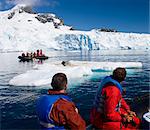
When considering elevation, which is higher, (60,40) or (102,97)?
(60,40)

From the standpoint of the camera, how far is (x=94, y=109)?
13.9 feet

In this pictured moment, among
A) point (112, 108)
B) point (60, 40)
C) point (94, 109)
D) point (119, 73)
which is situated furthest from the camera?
point (60, 40)

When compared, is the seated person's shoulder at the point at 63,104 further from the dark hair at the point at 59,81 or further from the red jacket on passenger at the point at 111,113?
the red jacket on passenger at the point at 111,113

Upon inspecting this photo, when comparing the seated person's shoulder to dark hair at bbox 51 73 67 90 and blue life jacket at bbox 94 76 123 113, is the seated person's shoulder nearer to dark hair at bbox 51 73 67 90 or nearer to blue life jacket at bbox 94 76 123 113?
dark hair at bbox 51 73 67 90

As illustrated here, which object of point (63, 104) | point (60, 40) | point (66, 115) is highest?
point (60, 40)

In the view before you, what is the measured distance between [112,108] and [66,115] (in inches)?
32.3

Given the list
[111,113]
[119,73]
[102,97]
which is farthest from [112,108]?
[119,73]

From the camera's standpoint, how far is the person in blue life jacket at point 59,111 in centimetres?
322

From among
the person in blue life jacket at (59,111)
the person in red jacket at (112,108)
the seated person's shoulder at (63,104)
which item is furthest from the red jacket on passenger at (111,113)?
the seated person's shoulder at (63,104)

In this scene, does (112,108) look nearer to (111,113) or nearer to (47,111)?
(111,113)

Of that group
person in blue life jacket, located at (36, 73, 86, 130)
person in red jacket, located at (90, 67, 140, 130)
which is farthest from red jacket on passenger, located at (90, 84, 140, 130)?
person in blue life jacket, located at (36, 73, 86, 130)

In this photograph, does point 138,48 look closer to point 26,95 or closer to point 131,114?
point 26,95

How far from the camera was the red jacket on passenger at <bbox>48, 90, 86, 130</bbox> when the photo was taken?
126 inches

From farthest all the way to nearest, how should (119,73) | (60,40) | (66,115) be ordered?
(60,40), (119,73), (66,115)
